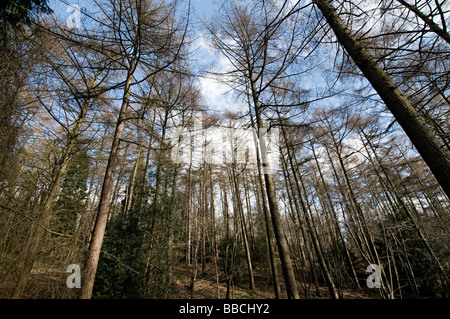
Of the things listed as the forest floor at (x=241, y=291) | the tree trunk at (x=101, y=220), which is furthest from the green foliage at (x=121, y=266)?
the tree trunk at (x=101, y=220)

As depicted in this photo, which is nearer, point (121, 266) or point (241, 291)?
point (121, 266)

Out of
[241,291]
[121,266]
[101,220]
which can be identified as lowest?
[241,291]

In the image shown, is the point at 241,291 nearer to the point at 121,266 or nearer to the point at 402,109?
the point at 121,266

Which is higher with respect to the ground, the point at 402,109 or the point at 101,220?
the point at 402,109

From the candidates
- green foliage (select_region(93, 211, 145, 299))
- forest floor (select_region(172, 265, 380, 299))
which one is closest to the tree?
green foliage (select_region(93, 211, 145, 299))

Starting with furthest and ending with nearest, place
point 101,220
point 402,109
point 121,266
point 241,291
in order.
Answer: point 241,291 < point 121,266 < point 101,220 < point 402,109

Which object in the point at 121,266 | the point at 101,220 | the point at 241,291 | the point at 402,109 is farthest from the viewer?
the point at 241,291

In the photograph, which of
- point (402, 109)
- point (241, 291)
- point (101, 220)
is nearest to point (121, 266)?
point (101, 220)

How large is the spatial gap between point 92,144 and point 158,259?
4.16 m

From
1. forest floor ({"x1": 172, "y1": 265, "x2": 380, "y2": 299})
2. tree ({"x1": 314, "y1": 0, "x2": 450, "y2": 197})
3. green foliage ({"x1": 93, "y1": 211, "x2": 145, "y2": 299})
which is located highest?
tree ({"x1": 314, "y1": 0, "x2": 450, "y2": 197})

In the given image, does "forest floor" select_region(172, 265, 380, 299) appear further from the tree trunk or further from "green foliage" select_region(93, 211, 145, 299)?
the tree trunk

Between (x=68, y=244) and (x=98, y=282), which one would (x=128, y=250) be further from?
(x=68, y=244)

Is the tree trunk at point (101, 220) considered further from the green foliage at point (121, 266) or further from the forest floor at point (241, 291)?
the forest floor at point (241, 291)
